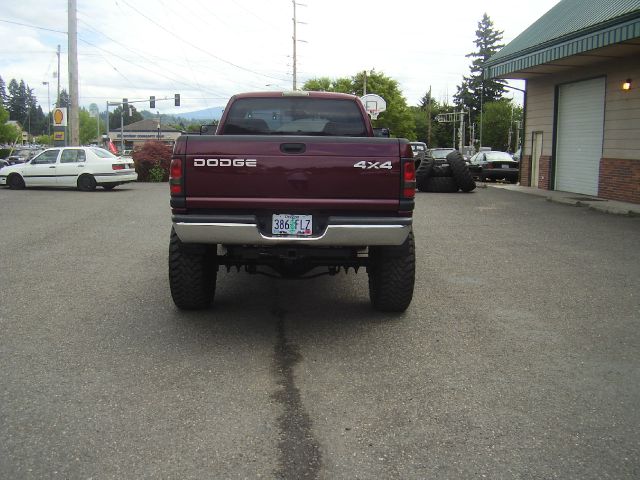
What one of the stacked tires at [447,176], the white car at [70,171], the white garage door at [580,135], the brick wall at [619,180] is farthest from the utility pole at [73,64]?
the brick wall at [619,180]

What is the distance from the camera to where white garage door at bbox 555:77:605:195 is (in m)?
18.9

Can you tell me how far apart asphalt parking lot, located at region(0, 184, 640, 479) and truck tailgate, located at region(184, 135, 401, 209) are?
1.16m

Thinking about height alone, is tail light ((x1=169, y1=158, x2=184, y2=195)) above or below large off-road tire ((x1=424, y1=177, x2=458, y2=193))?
above

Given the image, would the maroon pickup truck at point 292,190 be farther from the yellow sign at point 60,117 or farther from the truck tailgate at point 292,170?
the yellow sign at point 60,117

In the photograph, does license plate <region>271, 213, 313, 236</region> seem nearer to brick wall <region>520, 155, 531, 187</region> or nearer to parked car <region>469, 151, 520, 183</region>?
brick wall <region>520, 155, 531, 187</region>

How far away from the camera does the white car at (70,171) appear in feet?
73.4

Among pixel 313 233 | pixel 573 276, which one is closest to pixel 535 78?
pixel 573 276

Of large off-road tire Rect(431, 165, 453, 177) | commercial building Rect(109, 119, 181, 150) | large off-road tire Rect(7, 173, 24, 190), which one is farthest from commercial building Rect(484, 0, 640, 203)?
commercial building Rect(109, 119, 181, 150)

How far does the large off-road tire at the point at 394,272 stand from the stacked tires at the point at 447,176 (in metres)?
16.4

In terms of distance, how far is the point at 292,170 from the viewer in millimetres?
5133

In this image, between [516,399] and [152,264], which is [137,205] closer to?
[152,264]

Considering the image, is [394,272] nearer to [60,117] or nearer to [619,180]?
[619,180]

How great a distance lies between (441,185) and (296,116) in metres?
15.7

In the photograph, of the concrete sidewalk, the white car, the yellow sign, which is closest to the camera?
the concrete sidewalk
